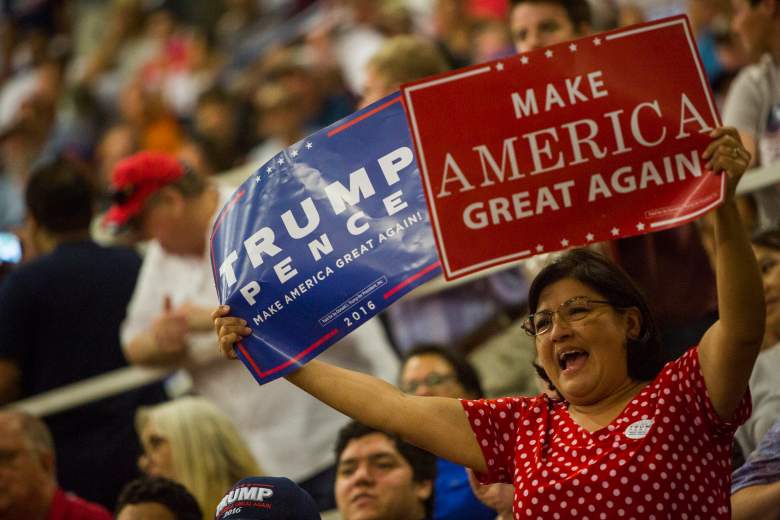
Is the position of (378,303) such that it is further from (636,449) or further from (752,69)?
(752,69)

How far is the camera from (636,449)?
286 centimetres

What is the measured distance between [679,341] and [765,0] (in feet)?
4.12

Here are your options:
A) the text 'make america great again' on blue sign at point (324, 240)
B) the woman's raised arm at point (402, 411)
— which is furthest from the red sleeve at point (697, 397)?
the text 'make america great again' on blue sign at point (324, 240)

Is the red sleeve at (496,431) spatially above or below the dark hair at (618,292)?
below

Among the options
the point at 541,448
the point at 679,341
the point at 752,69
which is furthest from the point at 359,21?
the point at 541,448

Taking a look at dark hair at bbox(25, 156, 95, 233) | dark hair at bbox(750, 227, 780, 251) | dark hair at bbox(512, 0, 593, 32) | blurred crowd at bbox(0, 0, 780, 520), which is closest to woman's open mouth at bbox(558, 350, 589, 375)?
blurred crowd at bbox(0, 0, 780, 520)

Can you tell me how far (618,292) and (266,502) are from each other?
97cm

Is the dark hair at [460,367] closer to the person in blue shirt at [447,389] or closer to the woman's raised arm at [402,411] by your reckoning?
the person in blue shirt at [447,389]

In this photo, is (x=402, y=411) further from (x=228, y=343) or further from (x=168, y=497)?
(x=168, y=497)

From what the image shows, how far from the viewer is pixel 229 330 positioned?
329cm

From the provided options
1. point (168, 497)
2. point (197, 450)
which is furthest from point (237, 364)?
point (168, 497)

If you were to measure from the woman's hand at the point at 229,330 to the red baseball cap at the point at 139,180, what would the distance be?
2.03m

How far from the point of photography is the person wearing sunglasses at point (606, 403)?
9.19 ft

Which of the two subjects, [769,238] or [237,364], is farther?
[237,364]
